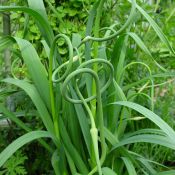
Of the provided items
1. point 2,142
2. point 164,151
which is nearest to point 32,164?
point 2,142

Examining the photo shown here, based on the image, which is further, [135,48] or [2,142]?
[135,48]

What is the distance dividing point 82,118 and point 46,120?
12cm

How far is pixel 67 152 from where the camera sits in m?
1.46

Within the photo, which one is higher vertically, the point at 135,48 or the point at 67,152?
the point at 135,48

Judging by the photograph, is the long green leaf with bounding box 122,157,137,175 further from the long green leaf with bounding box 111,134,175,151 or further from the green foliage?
the green foliage

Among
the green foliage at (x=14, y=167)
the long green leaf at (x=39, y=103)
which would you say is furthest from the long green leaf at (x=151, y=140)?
the green foliage at (x=14, y=167)

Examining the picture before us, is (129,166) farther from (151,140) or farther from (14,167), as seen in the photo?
(14,167)

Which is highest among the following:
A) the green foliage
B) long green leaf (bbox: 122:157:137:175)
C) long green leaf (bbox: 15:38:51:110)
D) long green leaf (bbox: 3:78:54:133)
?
long green leaf (bbox: 15:38:51:110)

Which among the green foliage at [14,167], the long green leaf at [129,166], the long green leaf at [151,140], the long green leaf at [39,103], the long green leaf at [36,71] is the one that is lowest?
the green foliage at [14,167]

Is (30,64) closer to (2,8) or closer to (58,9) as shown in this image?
(2,8)

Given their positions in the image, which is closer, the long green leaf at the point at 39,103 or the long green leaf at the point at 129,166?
the long green leaf at the point at 129,166

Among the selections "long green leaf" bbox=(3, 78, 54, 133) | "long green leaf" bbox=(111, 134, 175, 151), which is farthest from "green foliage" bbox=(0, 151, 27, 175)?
"long green leaf" bbox=(111, 134, 175, 151)

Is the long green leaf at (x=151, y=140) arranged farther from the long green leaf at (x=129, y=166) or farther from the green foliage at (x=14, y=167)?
the green foliage at (x=14, y=167)

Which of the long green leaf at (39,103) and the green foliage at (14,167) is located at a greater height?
the long green leaf at (39,103)
